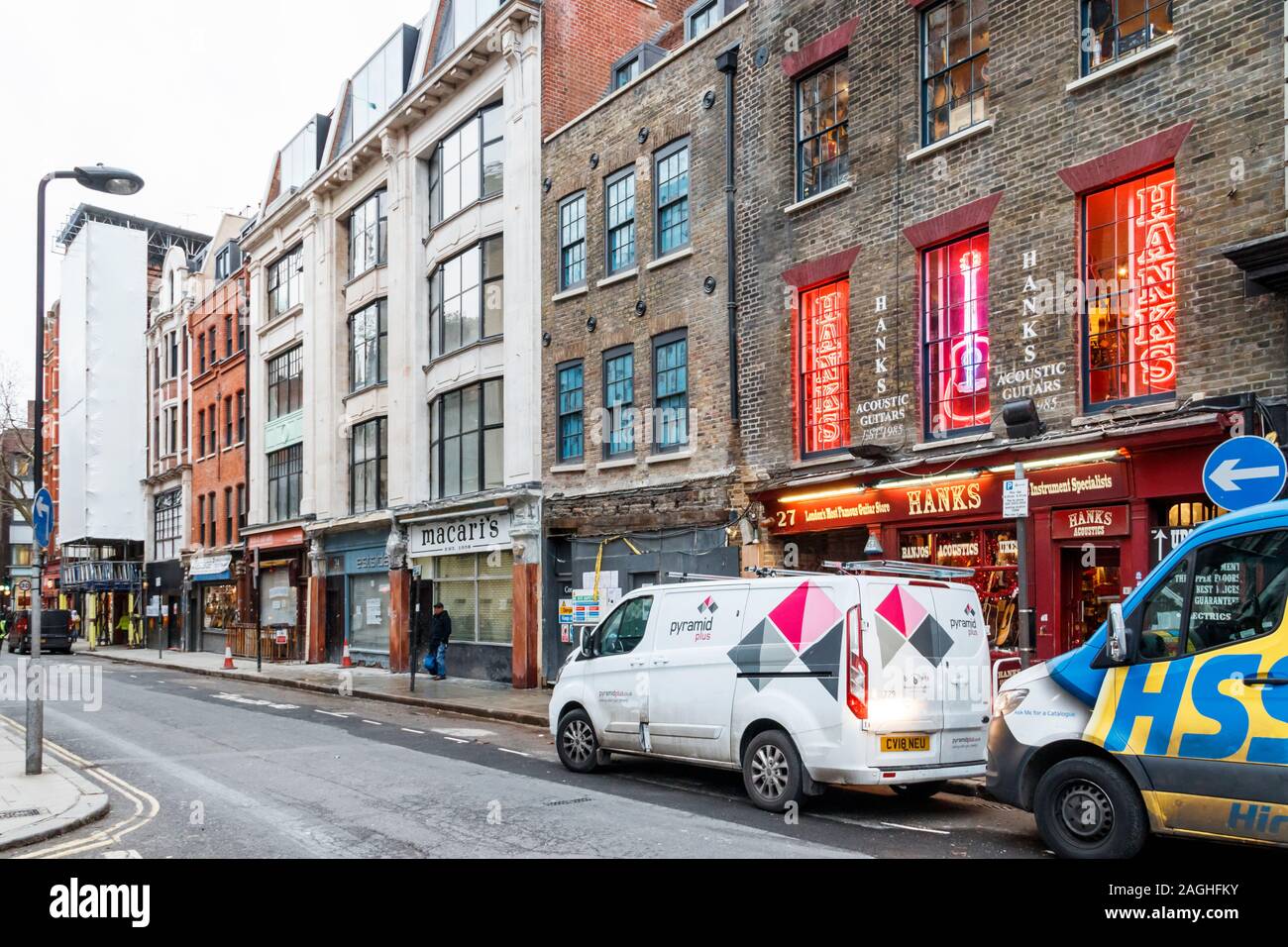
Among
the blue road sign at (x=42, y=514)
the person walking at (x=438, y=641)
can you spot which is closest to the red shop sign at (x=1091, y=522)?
A: the blue road sign at (x=42, y=514)

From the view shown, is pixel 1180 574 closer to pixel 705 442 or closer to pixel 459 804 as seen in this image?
pixel 459 804

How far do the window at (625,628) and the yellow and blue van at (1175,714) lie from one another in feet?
14.8

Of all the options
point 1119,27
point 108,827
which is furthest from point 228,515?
point 1119,27

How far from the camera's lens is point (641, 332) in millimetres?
20562

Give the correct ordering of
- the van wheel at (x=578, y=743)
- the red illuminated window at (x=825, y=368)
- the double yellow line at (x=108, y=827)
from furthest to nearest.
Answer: the red illuminated window at (x=825, y=368) → the van wheel at (x=578, y=743) → the double yellow line at (x=108, y=827)

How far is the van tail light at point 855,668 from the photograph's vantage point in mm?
9344

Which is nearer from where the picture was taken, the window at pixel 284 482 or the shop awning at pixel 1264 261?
the shop awning at pixel 1264 261

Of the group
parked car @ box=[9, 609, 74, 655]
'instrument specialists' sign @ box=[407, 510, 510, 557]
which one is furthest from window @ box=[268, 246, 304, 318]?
parked car @ box=[9, 609, 74, 655]

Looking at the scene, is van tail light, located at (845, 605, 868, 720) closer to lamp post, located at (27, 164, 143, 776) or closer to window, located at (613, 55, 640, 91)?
lamp post, located at (27, 164, 143, 776)

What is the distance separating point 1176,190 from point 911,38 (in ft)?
15.7

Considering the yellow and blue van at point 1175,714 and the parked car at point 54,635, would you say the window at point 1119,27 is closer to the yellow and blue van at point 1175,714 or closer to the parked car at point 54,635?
the yellow and blue van at point 1175,714

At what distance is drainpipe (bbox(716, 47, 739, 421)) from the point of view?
18297mm

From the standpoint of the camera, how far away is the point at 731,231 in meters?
18.5
